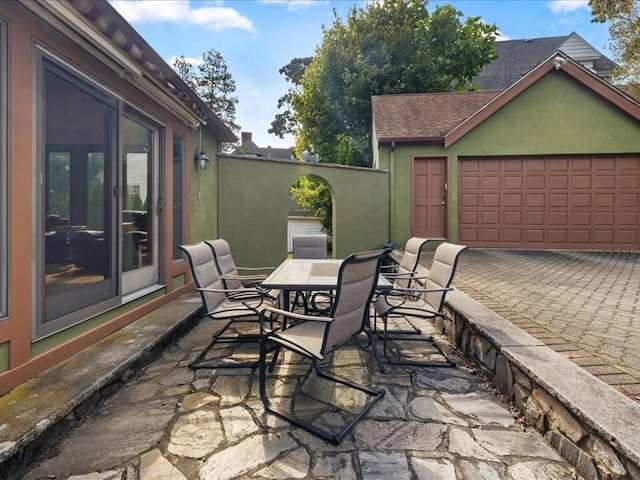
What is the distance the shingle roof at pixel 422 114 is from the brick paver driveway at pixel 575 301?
11.0 ft

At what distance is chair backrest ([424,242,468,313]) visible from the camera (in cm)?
317

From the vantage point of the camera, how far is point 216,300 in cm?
336

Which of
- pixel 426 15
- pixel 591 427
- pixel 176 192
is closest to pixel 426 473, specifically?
pixel 591 427

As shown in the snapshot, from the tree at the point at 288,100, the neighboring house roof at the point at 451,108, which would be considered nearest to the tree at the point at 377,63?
the neighboring house roof at the point at 451,108

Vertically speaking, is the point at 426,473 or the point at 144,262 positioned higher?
the point at 144,262

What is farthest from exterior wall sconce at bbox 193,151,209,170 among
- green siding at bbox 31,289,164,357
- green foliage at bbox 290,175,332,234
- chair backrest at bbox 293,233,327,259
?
green foliage at bbox 290,175,332,234

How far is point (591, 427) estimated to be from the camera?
1709 millimetres

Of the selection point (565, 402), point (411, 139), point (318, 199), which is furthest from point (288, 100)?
point (565, 402)

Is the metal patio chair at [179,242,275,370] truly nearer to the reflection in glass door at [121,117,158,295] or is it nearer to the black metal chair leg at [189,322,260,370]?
the black metal chair leg at [189,322,260,370]

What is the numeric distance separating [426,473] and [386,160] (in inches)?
322

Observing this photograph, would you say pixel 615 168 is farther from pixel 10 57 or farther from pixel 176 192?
pixel 10 57

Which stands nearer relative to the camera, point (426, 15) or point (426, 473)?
point (426, 473)

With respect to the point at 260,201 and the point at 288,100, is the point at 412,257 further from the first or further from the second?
the point at 288,100

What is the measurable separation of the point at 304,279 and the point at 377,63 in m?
14.9
